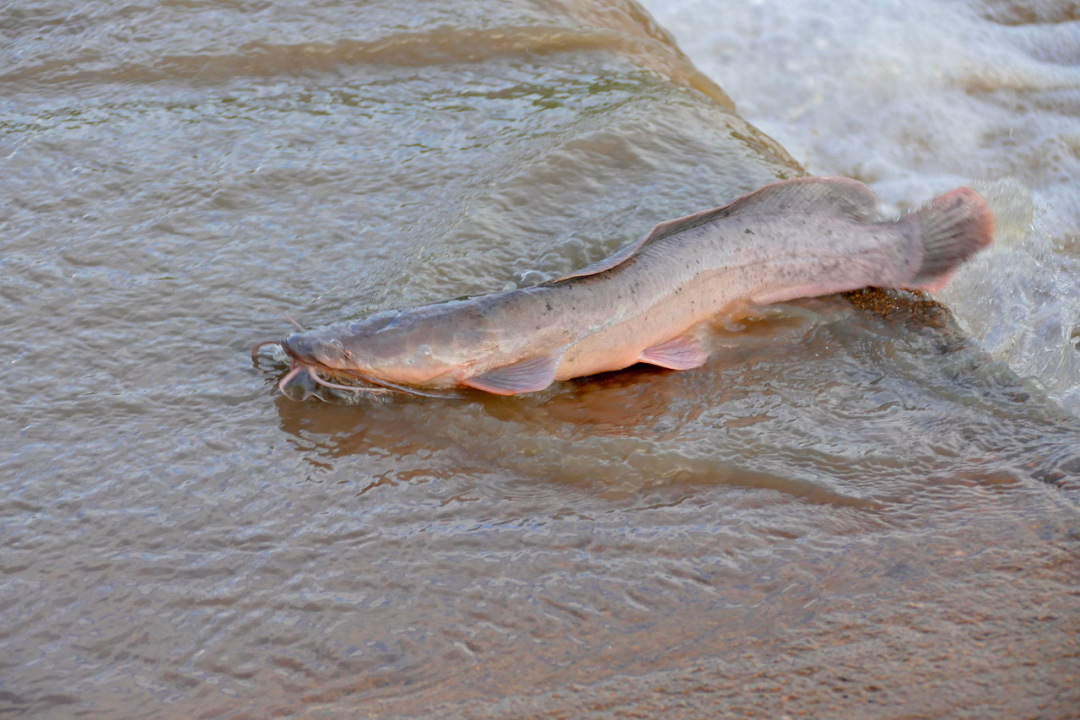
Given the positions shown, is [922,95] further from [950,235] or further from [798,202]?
[798,202]

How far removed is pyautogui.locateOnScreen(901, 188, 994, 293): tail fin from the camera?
379 centimetres

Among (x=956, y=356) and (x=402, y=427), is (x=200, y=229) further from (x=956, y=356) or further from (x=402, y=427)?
(x=956, y=356)

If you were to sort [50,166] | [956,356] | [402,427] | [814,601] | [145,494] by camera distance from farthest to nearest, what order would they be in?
[50,166]
[956,356]
[402,427]
[145,494]
[814,601]

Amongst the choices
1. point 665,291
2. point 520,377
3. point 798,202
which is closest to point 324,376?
point 520,377

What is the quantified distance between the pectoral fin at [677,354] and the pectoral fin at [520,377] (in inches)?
14.9

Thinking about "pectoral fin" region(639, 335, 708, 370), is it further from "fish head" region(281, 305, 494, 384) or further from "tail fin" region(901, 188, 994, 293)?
"tail fin" region(901, 188, 994, 293)

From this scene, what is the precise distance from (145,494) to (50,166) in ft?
6.92

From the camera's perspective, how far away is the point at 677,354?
344cm

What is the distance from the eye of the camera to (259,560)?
105 inches

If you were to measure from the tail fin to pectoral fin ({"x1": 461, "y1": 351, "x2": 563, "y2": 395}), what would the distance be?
167cm

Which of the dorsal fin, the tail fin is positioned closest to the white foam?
the tail fin

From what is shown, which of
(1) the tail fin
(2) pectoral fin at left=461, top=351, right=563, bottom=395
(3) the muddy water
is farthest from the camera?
(1) the tail fin

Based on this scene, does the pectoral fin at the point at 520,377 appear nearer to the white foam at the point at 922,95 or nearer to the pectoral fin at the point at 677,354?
the pectoral fin at the point at 677,354

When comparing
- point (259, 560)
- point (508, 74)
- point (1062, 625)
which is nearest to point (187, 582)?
point (259, 560)
